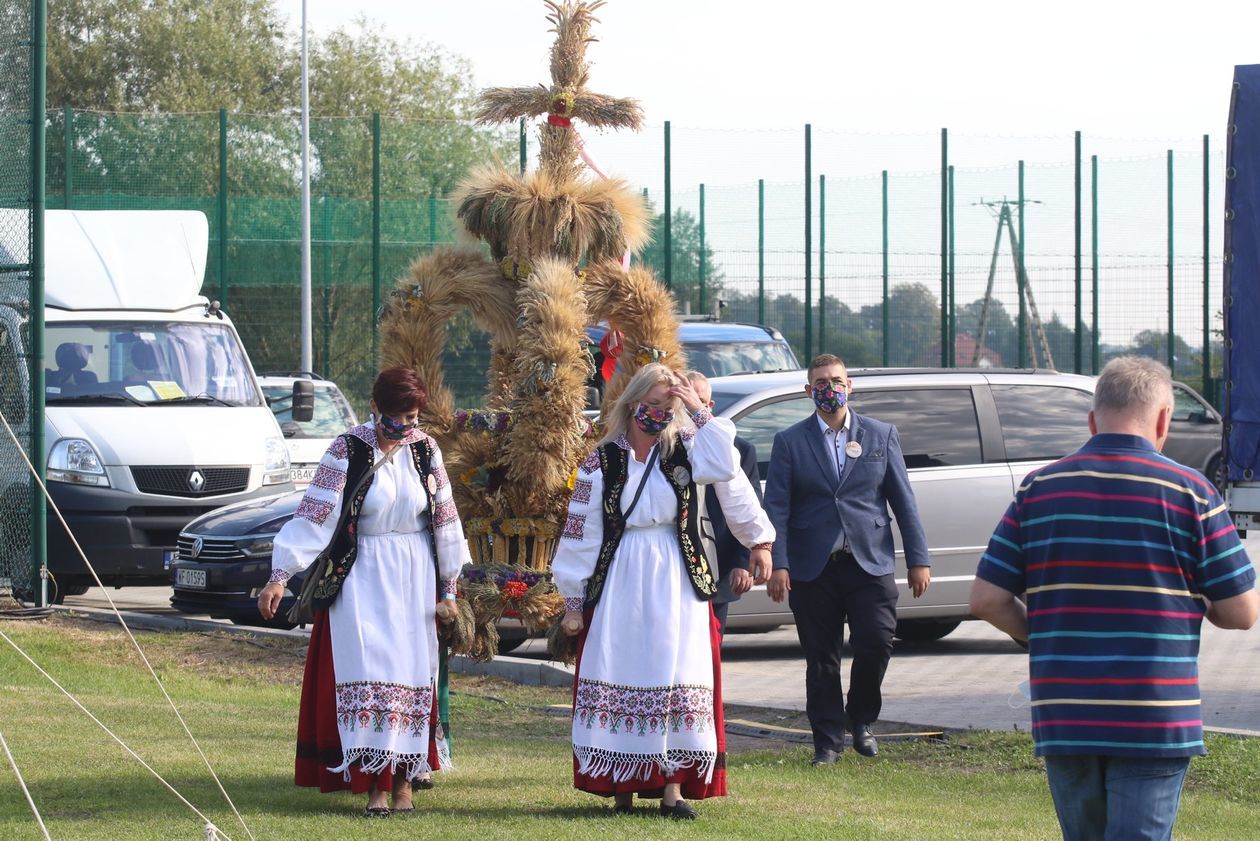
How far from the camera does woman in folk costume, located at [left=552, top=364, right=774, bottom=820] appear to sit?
6.92 meters

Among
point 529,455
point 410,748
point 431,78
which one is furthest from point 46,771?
point 431,78

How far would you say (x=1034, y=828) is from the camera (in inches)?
270

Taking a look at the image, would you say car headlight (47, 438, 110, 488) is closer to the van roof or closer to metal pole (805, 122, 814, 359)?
the van roof

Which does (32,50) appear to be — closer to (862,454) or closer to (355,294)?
(862,454)

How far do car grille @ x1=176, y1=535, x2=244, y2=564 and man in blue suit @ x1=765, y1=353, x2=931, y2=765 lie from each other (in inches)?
221

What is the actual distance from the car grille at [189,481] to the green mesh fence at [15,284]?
93cm

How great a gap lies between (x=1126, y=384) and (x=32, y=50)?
11.8m

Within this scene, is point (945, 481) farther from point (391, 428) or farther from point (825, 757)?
point (391, 428)

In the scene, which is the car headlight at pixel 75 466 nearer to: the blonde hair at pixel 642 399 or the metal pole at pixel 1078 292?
the blonde hair at pixel 642 399

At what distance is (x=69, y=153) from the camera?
89.0 feet

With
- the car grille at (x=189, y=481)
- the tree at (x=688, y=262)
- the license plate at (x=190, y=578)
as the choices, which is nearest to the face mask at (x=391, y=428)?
the license plate at (x=190, y=578)

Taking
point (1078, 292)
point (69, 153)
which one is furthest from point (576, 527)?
point (1078, 292)

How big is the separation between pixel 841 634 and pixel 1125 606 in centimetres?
434

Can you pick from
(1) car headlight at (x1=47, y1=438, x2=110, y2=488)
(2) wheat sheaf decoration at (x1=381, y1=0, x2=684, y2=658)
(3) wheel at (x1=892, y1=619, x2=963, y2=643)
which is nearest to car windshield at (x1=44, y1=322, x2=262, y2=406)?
(1) car headlight at (x1=47, y1=438, x2=110, y2=488)
